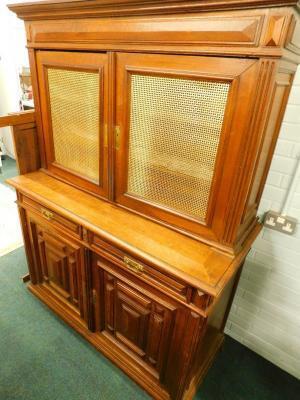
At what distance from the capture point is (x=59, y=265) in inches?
62.8

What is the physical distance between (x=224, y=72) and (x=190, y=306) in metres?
0.85

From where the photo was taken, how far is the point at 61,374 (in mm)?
1498

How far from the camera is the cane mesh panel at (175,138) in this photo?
0.94 meters

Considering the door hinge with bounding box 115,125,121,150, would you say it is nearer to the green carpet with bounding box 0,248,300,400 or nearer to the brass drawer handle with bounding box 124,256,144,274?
the brass drawer handle with bounding box 124,256,144,274

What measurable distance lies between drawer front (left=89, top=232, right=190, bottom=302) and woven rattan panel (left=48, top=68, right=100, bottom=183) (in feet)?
1.17

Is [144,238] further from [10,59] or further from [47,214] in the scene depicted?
[10,59]

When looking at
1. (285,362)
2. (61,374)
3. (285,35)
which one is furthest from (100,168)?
(285,362)

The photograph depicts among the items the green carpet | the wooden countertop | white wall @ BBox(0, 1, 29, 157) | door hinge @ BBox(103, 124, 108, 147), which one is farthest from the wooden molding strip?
white wall @ BBox(0, 1, 29, 157)

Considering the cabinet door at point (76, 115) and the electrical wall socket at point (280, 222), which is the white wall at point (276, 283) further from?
the cabinet door at point (76, 115)

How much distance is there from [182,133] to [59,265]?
3.62 feet

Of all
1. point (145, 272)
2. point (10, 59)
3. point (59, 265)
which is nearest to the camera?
point (145, 272)

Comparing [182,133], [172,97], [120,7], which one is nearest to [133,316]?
[182,133]

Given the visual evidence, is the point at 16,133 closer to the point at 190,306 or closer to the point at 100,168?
the point at 100,168

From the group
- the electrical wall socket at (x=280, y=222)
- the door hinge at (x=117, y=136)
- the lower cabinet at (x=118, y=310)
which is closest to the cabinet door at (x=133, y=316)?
the lower cabinet at (x=118, y=310)
